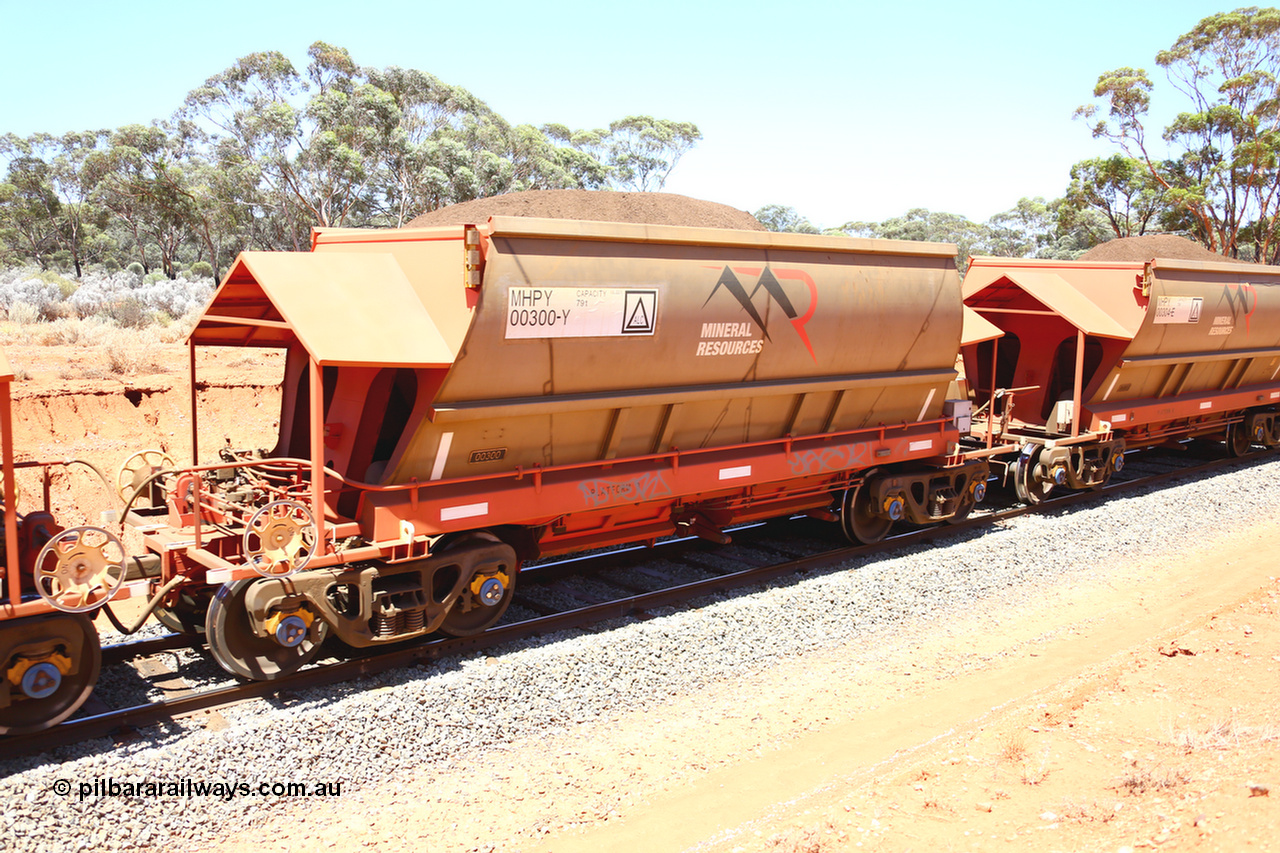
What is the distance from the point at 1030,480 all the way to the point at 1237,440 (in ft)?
24.4

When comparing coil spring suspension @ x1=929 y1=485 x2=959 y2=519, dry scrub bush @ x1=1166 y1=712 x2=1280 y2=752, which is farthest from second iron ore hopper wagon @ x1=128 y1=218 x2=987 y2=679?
dry scrub bush @ x1=1166 y1=712 x2=1280 y2=752

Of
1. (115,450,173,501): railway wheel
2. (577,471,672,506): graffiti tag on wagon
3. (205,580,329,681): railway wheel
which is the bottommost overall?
(205,580,329,681): railway wheel

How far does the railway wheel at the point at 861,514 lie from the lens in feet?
37.9

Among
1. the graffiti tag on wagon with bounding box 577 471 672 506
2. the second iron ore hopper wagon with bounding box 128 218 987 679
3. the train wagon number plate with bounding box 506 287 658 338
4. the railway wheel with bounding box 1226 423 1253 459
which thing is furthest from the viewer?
the railway wheel with bounding box 1226 423 1253 459

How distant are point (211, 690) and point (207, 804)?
1.38m

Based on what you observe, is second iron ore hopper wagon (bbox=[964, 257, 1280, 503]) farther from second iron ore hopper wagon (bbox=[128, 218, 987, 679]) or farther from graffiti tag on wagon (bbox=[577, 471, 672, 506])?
graffiti tag on wagon (bbox=[577, 471, 672, 506])

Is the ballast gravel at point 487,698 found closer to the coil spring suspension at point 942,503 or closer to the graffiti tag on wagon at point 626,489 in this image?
the coil spring suspension at point 942,503

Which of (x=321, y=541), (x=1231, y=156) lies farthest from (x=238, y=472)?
(x=1231, y=156)

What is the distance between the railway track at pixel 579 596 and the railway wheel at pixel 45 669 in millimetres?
145

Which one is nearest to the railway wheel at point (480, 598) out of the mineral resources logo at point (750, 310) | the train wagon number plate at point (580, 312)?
the train wagon number plate at point (580, 312)

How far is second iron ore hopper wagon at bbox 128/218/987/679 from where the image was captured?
23.5ft

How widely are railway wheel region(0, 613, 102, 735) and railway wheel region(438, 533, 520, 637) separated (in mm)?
2638

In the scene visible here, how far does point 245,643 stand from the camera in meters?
7.12

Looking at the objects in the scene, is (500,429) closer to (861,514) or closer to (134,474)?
(134,474)
